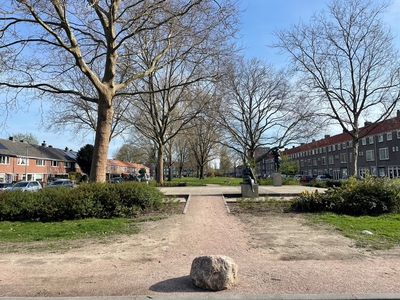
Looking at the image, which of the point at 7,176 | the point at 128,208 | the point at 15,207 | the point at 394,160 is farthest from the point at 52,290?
the point at 394,160

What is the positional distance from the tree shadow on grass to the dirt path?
1 cm

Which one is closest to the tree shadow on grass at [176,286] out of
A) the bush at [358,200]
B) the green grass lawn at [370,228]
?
the green grass lawn at [370,228]

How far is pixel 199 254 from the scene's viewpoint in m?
6.60

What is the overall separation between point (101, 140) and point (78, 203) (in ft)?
11.7

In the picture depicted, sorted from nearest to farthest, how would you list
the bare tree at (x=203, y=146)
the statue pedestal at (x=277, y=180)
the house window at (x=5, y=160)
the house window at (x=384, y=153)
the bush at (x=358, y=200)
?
the bush at (x=358, y=200) < the statue pedestal at (x=277, y=180) < the bare tree at (x=203, y=146) < the house window at (x=5, y=160) < the house window at (x=384, y=153)

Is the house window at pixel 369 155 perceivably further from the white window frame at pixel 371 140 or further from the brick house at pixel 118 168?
the brick house at pixel 118 168

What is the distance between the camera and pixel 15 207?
442 inches

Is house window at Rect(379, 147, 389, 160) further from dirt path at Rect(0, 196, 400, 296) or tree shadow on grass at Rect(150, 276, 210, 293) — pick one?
tree shadow on grass at Rect(150, 276, 210, 293)

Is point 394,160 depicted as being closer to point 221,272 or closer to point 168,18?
point 168,18

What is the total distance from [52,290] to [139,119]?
2783 cm

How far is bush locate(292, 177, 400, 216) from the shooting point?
36.7 feet

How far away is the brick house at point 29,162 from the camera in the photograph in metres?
46.7

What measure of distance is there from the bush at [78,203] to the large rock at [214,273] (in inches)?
272

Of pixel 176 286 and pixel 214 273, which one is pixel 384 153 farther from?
pixel 176 286
